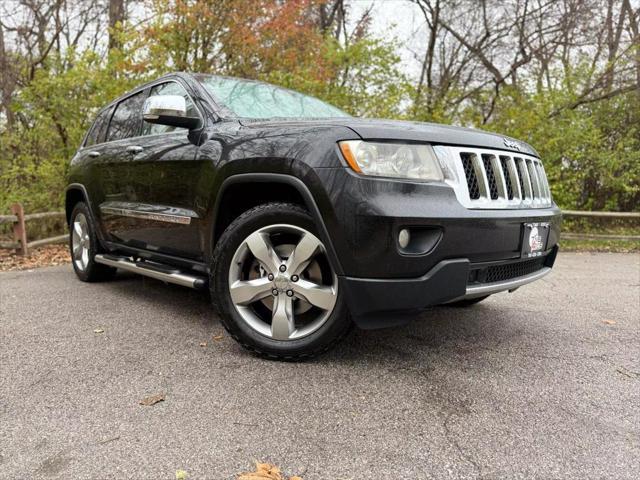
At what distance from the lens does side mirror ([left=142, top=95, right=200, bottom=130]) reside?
109 inches

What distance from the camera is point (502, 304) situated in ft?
12.6

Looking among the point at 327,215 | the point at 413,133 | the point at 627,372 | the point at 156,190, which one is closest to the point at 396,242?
the point at 327,215

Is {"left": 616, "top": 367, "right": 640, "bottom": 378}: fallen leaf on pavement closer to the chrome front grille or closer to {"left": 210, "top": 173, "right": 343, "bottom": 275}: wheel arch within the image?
the chrome front grille

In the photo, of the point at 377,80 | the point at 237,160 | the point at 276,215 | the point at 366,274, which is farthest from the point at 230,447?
the point at 377,80

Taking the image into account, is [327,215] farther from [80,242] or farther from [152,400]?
[80,242]

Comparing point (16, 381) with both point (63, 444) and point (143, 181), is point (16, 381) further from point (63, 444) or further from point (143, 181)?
point (143, 181)

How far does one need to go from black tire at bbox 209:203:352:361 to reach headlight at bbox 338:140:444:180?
1.26ft

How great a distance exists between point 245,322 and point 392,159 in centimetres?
113

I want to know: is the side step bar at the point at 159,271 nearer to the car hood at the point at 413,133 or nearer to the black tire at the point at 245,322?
the black tire at the point at 245,322

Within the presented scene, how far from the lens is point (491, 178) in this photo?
2.42 metres

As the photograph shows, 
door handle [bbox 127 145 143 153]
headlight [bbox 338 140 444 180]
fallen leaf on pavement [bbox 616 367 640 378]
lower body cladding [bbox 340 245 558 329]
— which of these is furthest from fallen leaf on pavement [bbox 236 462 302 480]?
door handle [bbox 127 145 143 153]

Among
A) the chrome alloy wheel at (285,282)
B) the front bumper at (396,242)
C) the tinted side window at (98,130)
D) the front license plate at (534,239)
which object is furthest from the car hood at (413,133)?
the tinted side window at (98,130)

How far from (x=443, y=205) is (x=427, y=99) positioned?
8838 mm

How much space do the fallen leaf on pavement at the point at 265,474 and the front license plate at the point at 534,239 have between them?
1661mm
